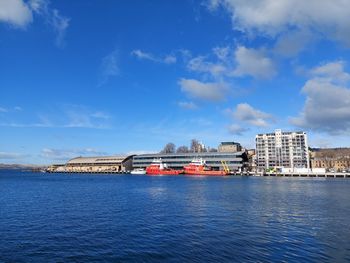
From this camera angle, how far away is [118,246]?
26.8 metres

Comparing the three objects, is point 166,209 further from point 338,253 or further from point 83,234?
point 338,253

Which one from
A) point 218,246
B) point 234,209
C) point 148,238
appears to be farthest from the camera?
point 234,209

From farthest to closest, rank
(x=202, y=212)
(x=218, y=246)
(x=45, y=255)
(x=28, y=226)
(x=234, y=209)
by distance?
(x=234, y=209) → (x=202, y=212) → (x=28, y=226) → (x=218, y=246) → (x=45, y=255)

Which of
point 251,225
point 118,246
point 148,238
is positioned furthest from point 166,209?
point 118,246

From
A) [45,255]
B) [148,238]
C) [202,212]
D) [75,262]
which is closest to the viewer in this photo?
[75,262]

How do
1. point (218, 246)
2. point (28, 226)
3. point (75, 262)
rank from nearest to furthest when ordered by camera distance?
point (75, 262)
point (218, 246)
point (28, 226)

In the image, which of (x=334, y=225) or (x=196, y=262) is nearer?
(x=196, y=262)

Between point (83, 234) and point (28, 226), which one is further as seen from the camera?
point (28, 226)

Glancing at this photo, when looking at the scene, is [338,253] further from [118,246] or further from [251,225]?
[118,246]

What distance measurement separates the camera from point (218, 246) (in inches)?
1053

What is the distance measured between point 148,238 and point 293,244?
12079 mm

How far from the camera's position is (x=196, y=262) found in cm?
2264

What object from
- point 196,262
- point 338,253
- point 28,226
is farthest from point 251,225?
point 28,226

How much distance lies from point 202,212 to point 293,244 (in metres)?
18.5
